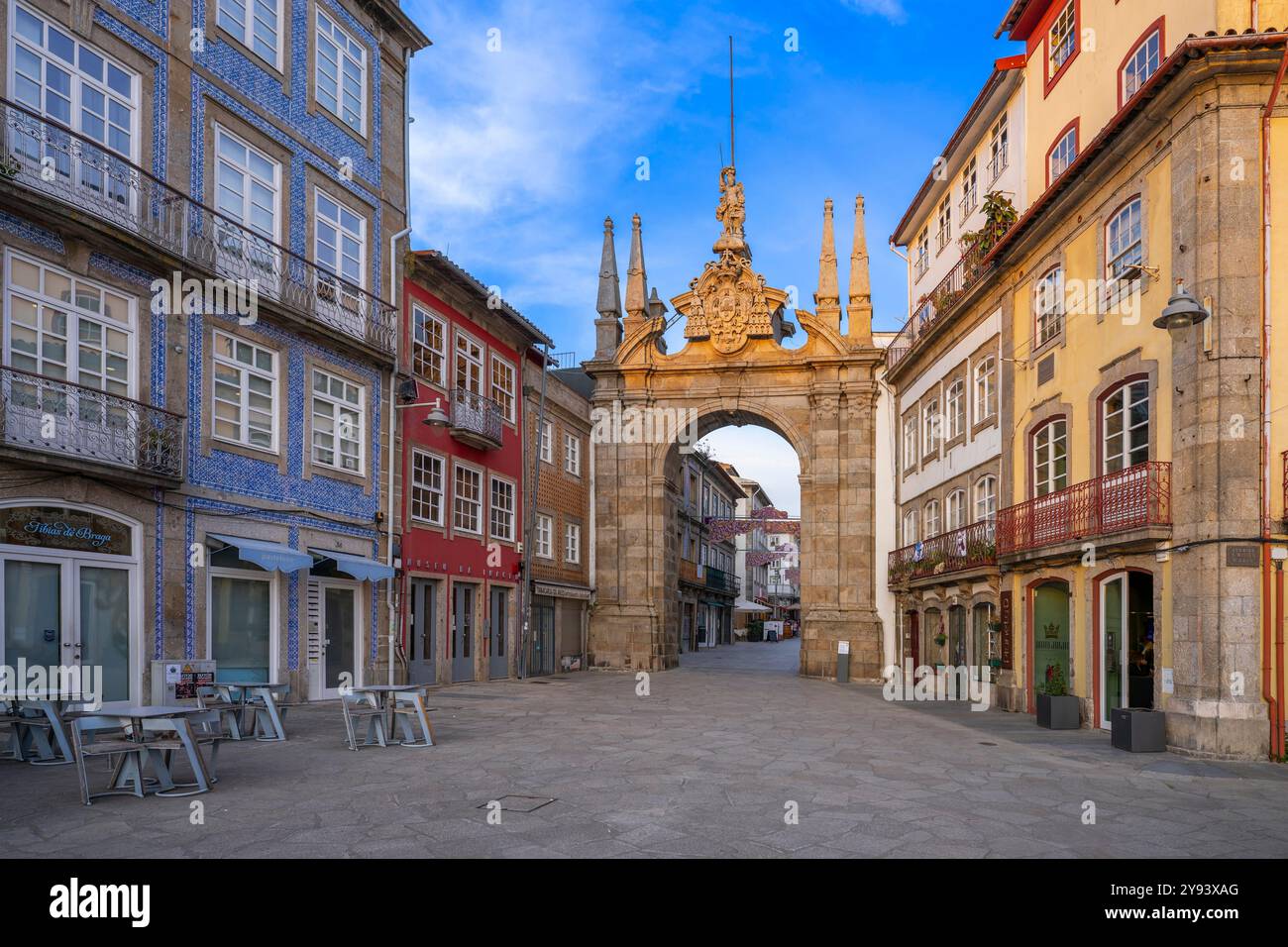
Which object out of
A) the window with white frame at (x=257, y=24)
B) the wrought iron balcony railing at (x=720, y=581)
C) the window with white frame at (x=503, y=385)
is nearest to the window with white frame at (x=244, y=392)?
the window with white frame at (x=257, y=24)

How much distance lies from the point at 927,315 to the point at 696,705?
12.8 metres

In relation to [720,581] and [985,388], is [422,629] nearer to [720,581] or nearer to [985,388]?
[985,388]

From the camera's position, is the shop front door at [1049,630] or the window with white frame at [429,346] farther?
the window with white frame at [429,346]

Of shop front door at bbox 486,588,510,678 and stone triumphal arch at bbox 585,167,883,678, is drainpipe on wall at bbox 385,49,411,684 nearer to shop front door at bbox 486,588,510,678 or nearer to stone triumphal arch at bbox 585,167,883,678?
shop front door at bbox 486,588,510,678

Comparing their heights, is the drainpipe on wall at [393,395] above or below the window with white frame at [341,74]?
below

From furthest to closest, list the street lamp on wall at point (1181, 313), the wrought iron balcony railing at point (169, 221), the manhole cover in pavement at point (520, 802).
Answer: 1. the wrought iron balcony railing at point (169, 221)
2. the street lamp on wall at point (1181, 313)
3. the manhole cover in pavement at point (520, 802)

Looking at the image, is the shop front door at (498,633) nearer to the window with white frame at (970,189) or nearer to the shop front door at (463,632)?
the shop front door at (463,632)

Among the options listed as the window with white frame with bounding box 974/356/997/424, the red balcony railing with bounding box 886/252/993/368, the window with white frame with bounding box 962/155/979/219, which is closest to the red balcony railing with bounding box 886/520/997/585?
the window with white frame with bounding box 974/356/997/424

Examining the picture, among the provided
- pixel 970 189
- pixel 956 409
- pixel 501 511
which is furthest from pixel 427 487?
pixel 970 189

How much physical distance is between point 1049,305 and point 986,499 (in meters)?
4.97

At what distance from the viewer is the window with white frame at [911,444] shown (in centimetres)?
2827

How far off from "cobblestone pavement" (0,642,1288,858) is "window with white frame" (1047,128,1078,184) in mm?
9936

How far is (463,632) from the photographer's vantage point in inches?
976

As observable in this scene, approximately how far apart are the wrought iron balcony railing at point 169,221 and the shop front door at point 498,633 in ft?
28.5
